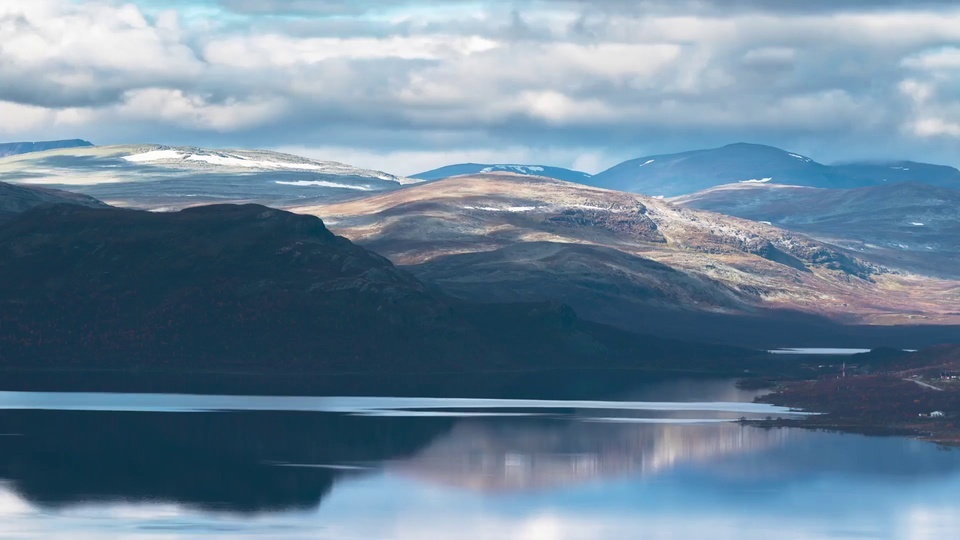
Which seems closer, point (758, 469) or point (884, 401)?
point (758, 469)

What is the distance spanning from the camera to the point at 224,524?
109 metres

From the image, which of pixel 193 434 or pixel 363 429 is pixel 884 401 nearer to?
pixel 363 429

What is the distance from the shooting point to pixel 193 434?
6063 inches

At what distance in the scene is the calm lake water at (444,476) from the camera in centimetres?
10988

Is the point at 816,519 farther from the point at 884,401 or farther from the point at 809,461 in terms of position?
the point at 884,401

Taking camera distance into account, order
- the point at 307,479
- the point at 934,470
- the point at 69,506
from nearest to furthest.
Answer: the point at 69,506 < the point at 307,479 < the point at 934,470

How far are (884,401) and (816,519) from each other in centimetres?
8135

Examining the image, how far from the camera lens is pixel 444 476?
135375 mm

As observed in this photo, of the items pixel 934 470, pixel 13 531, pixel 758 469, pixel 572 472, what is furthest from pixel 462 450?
pixel 13 531

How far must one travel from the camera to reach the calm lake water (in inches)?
4326

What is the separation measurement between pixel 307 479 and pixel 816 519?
1510 inches

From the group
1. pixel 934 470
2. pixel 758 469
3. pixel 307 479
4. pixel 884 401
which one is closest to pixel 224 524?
pixel 307 479

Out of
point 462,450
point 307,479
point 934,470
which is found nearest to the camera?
point 307,479

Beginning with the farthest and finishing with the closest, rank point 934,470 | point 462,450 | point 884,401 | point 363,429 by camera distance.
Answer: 1. point 884,401
2. point 363,429
3. point 462,450
4. point 934,470
